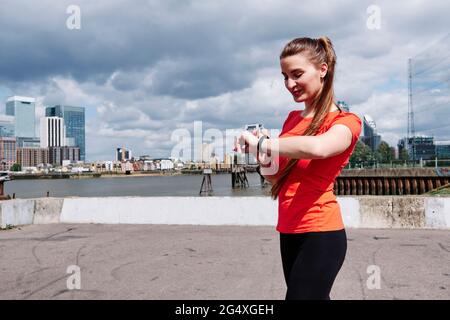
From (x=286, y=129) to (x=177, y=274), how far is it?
4179mm

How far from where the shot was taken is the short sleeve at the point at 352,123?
2.10 meters

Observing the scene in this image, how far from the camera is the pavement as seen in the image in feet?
17.0

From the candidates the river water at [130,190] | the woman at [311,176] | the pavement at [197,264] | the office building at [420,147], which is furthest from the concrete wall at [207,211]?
the office building at [420,147]

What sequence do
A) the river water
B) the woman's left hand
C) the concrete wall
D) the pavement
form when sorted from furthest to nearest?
1. the river water
2. the concrete wall
3. the pavement
4. the woman's left hand

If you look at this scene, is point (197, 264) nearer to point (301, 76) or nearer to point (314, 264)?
point (314, 264)

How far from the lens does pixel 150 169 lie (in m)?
197

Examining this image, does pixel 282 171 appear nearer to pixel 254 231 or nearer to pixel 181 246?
pixel 181 246

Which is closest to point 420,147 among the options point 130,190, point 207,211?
point 207,211

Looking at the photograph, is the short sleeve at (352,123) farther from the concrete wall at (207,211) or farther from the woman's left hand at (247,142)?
the concrete wall at (207,211)

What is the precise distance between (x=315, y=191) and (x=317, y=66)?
2.09ft

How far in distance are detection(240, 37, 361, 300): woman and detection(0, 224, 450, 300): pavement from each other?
115 inches

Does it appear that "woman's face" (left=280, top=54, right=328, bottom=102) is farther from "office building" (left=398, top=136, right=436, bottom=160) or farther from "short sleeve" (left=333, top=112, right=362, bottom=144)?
"office building" (left=398, top=136, right=436, bottom=160)

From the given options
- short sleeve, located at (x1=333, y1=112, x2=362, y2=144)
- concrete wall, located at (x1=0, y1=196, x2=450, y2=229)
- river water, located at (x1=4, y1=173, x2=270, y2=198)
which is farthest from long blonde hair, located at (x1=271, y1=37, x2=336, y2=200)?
river water, located at (x1=4, y1=173, x2=270, y2=198)

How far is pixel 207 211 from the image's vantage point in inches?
441
